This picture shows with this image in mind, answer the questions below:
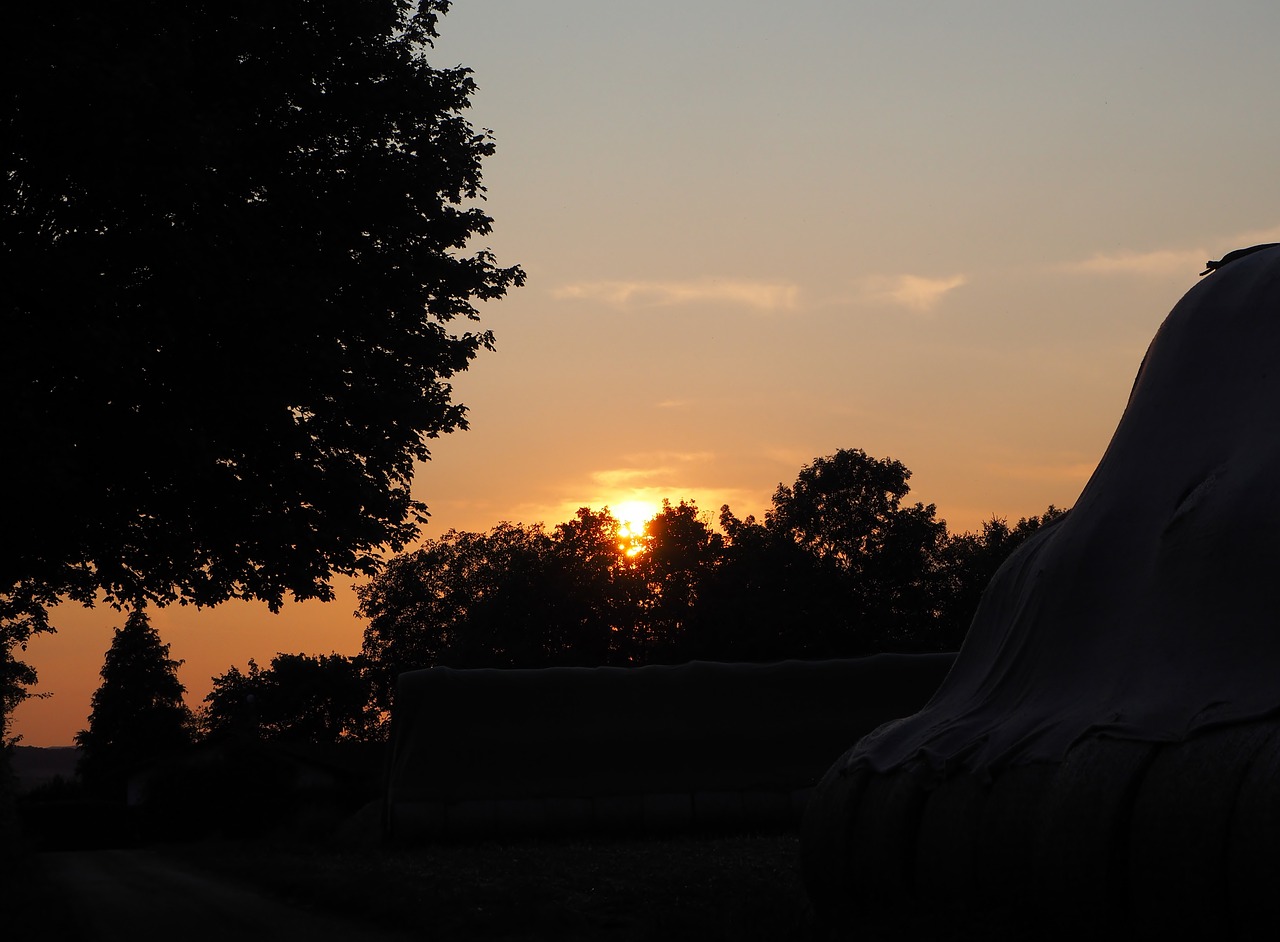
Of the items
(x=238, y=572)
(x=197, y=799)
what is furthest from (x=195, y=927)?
(x=197, y=799)

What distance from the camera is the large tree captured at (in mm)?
13055

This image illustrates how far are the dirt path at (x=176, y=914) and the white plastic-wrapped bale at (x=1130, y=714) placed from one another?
4809 millimetres

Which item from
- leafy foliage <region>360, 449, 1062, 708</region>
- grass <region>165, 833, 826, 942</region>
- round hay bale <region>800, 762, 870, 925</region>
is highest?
leafy foliage <region>360, 449, 1062, 708</region>

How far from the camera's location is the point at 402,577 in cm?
8238

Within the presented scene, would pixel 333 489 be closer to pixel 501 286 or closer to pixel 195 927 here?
pixel 501 286

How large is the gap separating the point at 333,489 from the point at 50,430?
370 centimetres

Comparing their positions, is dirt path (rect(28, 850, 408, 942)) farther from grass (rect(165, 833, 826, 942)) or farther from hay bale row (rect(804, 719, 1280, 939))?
hay bale row (rect(804, 719, 1280, 939))

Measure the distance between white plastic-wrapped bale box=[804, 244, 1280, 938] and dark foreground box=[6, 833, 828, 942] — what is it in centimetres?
108

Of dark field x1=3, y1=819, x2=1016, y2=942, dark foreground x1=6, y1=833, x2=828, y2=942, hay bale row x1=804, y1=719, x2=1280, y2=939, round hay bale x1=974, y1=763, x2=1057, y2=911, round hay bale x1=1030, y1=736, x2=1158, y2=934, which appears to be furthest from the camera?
dark foreground x1=6, y1=833, x2=828, y2=942

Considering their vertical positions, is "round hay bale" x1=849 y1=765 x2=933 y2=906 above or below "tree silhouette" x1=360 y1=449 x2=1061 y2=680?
below

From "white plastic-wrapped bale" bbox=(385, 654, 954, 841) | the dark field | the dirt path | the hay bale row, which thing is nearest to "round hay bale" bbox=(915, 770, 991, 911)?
the hay bale row

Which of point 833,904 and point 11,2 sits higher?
point 11,2

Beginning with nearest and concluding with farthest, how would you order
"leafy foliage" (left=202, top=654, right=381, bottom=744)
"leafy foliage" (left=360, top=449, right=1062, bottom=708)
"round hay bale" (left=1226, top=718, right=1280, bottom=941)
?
"round hay bale" (left=1226, top=718, right=1280, bottom=941), "leafy foliage" (left=360, top=449, right=1062, bottom=708), "leafy foliage" (left=202, top=654, right=381, bottom=744)

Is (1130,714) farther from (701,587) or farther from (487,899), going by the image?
(701,587)
